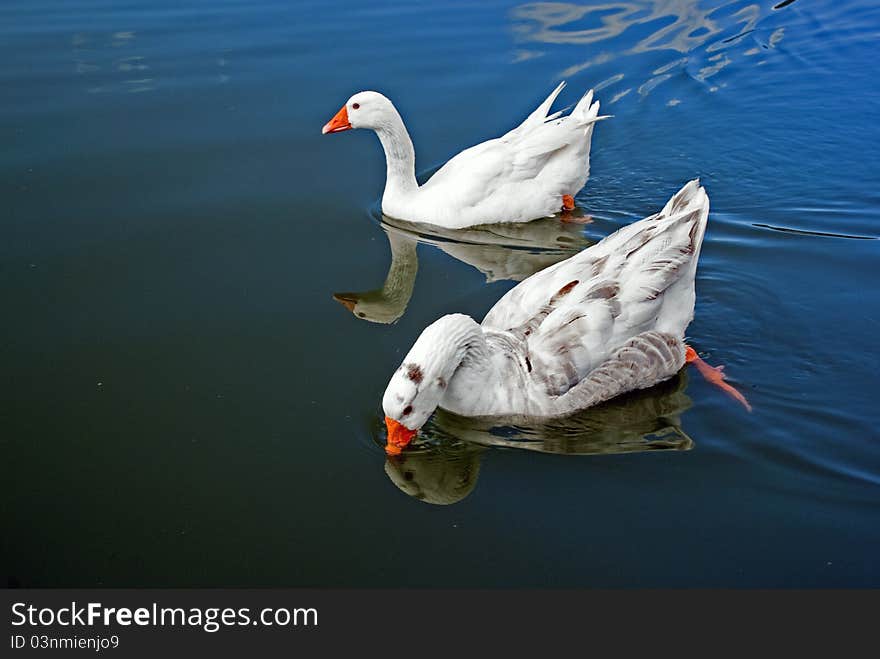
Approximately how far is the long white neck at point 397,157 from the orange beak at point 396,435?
3599mm

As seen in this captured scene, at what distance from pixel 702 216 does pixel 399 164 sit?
3036mm

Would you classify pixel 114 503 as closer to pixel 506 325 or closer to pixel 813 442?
pixel 506 325

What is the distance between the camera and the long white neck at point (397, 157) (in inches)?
333

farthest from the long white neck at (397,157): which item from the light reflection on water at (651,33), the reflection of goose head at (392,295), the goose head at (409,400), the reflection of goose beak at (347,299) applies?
the goose head at (409,400)

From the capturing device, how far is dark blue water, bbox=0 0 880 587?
4750 millimetres

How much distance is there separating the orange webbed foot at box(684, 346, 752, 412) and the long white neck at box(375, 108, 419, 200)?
3.19 metres

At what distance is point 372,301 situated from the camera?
705 cm

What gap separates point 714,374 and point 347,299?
2595 mm

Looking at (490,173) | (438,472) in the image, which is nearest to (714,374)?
(438,472)

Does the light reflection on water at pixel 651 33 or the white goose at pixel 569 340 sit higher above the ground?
the light reflection on water at pixel 651 33

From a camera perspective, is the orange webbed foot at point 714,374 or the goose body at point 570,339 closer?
the goose body at point 570,339

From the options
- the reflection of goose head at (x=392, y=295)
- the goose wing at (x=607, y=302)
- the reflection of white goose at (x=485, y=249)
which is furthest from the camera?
the reflection of white goose at (x=485, y=249)

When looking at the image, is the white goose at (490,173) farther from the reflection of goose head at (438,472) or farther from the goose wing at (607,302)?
the reflection of goose head at (438,472)

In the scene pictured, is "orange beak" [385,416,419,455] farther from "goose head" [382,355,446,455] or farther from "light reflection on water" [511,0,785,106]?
"light reflection on water" [511,0,785,106]
